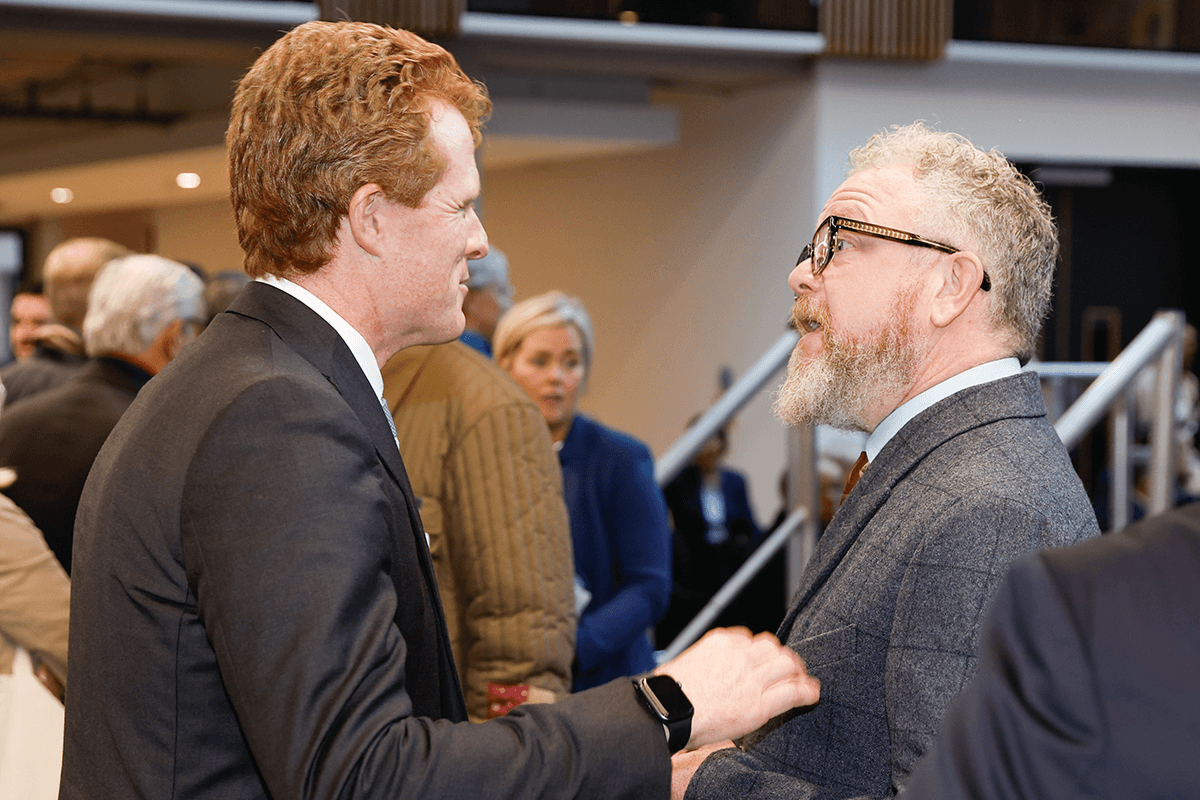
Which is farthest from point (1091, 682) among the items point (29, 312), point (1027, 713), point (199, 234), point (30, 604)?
point (199, 234)

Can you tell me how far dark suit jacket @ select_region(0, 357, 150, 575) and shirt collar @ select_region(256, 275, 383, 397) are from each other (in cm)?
140

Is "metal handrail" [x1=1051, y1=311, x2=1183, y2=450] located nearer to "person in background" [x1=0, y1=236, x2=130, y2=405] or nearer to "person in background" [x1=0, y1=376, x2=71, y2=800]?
"person in background" [x1=0, y1=376, x2=71, y2=800]

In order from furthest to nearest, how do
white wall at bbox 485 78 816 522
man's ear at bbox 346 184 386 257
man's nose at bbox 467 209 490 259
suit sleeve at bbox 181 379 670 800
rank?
white wall at bbox 485 78 816 522
man's nose at bbox 467 209 490 259
man's ear at bbox 346 184 386 257
suit sleeve at bbox 181 379 670 800

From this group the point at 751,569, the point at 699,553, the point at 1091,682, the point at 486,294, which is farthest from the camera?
the point at 699,553

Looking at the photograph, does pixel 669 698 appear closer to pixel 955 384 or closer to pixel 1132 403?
pixel 955 384

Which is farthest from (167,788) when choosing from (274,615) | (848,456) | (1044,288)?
(848,456)

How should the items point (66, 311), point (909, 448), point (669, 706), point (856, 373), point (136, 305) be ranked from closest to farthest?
point (669, 706), point (909, 448), point (856, 373), point (136, 305), point (66, 311)

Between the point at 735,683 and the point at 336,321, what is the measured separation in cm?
55

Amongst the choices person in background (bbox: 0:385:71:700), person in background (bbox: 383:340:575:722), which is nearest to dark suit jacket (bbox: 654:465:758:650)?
person in background (bbox: 383:340:575:722)

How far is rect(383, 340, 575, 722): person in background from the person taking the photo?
6.64 ft

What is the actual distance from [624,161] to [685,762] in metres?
8.50

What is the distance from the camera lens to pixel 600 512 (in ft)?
9.63

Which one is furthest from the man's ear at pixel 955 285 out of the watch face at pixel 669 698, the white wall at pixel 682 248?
the white wall at pixel 682 248

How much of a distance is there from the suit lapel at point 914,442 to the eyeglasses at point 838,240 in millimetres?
157
